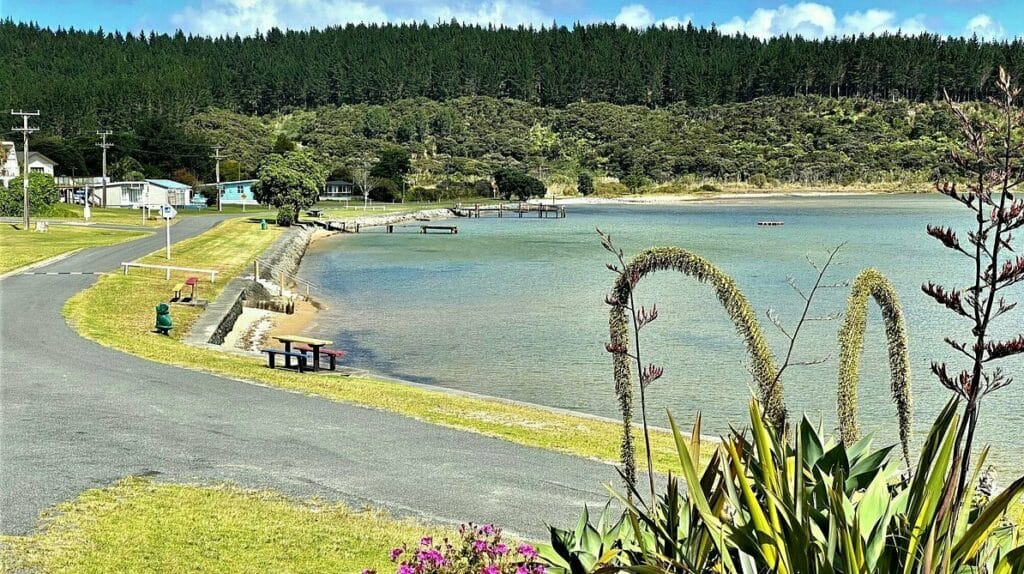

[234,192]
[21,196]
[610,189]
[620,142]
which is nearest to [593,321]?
[21,196]

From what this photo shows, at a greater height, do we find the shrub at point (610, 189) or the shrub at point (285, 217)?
the shrub at point (610, 189)

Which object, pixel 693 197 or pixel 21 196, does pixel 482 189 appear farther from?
pixel 21 196

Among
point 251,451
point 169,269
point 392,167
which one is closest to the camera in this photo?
point 251,451

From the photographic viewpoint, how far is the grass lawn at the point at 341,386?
543 inches

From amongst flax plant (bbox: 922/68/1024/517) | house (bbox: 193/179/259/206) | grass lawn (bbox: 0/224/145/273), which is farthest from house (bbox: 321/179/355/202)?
flax plant (bbox: 922/68/1024/517)

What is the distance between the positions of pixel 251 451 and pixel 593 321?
21.3m

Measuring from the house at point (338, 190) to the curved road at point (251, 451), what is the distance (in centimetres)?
10742

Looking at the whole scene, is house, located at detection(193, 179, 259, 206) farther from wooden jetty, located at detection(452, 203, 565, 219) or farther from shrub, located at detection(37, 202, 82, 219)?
shrub, located at detection(37, 202, 82, 219)

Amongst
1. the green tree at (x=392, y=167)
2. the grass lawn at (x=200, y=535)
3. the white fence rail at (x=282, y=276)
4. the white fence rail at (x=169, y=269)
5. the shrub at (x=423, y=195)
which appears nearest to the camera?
the grass lawn at (x=200, y=535)

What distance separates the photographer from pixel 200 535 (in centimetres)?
862

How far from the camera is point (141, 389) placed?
1543 cm

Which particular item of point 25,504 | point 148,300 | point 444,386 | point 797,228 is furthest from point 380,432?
point 797,228

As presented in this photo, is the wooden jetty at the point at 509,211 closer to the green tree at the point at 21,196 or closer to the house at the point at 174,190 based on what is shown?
the house at the point at 174,190

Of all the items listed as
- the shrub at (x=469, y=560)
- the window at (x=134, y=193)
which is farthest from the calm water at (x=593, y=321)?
the window at (x=134, y=193)
